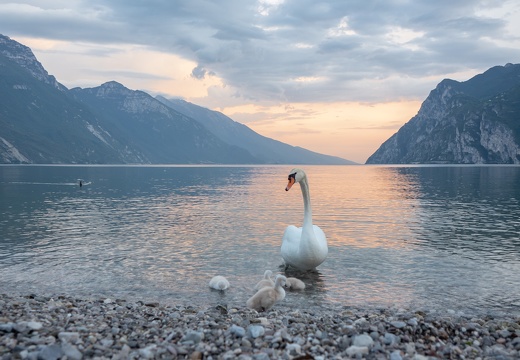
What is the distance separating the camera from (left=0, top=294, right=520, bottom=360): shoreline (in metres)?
10.1

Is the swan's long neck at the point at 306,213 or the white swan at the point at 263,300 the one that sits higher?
the swan's long neck at the point at 306,213

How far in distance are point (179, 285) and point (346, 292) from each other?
6.90 m

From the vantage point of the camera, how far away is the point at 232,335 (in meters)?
11.3

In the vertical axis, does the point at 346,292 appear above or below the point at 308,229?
below

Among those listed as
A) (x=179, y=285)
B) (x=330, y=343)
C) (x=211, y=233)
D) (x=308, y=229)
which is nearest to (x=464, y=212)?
(x=211, y=233)

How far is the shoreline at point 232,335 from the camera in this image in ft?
33.0

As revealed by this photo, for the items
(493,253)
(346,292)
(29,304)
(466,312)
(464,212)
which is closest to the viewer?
(29,304)

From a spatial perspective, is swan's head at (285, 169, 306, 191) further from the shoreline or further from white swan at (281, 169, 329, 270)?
the shoreline

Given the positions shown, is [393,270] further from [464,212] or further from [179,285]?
[464,212]

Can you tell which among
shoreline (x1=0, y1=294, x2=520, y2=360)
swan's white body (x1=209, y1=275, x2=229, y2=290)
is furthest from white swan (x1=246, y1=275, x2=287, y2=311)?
swan's white body (x1=209, y1=275, x2=229, y2=290)

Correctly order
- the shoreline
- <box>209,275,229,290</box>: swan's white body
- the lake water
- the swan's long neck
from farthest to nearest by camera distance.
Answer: the swan's long neck, <box>209,275,229,290</box>: swan's white body, the lake water, the shoreline

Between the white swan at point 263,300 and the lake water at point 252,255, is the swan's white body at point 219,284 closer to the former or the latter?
the lake water at point 252,255

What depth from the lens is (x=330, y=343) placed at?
433 inches

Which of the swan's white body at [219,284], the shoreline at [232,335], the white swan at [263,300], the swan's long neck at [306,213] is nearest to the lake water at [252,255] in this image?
the swan's white body at [219,284]
